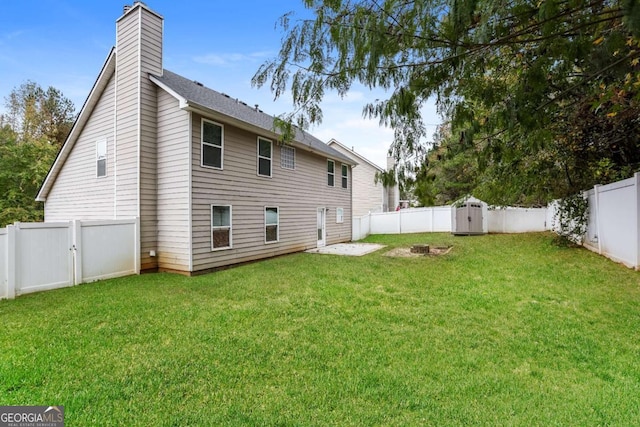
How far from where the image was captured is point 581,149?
818cm

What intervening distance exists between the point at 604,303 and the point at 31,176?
75.2 ft

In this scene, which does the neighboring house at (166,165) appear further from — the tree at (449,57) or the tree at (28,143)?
the tree at (28,143)

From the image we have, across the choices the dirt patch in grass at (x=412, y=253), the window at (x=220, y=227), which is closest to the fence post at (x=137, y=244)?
the window at (x=220, y=227)

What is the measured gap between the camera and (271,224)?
10.3 metres

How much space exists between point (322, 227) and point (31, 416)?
11.3 meters

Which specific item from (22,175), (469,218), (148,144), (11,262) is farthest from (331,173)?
(22,175)

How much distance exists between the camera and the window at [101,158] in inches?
355

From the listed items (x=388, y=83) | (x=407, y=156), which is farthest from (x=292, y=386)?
(x=388, y=83)

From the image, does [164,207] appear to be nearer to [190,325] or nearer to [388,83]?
[190,325]

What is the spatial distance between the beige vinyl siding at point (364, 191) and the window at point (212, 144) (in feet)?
42.2

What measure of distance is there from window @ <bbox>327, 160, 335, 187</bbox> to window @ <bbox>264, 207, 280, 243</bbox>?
4.05 m

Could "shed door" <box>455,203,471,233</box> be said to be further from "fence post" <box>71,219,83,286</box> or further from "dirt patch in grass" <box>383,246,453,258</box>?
"fence post" <box>71,219,83,286</box>

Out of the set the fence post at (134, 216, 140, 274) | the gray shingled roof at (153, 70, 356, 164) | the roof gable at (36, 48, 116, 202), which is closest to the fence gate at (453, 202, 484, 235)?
the gray shingled roof at (153, 70, 356, 164)

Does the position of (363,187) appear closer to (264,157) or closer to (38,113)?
(264,157)
